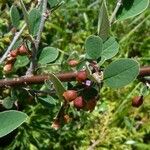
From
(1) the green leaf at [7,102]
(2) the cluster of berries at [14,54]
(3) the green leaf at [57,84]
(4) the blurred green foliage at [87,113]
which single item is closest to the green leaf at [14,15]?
(2) the cluster of berries at [14,54]

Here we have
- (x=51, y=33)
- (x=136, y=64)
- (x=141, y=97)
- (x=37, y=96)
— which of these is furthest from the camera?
(x=51, y=33)

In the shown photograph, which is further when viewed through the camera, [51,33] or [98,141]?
[51,33]

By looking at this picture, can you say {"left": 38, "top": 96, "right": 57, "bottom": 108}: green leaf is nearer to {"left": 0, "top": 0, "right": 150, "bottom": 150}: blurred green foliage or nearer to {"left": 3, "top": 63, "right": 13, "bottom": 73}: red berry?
{"left": 3, "top": 63, "right": 13, "bottom": 73}: red berry

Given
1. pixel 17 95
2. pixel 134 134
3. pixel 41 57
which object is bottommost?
pixel 134 134

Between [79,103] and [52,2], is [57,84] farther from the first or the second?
[52,2]

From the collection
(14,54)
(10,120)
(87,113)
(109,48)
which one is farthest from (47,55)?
(87,113)

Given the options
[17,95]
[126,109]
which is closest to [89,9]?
[126,109]

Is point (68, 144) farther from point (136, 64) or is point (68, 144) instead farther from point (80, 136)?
point (136, 64)
